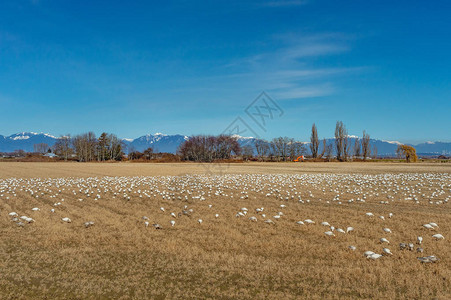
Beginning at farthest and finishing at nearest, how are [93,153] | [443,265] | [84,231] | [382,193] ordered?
[93,153] < [382,193] < [84,231] < [443,265]

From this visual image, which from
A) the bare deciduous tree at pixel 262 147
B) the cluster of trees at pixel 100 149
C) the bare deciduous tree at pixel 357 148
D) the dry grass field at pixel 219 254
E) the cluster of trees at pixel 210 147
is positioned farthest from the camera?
the bare deciduous tree at pixel 262 147

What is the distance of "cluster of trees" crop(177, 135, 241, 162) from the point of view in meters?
90.6

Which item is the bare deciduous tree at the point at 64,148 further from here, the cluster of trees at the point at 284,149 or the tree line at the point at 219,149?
the cluster of trees at the point at 284,149

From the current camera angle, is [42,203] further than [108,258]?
Yes

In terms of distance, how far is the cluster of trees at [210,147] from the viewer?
90.6 meters

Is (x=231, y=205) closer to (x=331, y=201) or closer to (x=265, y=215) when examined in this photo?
(x=265, y=215)

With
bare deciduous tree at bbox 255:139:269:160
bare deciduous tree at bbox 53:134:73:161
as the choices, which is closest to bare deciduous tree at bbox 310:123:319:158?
bare deciduous tree at bbox 255:139:269:160

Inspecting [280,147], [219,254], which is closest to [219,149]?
[280,147]

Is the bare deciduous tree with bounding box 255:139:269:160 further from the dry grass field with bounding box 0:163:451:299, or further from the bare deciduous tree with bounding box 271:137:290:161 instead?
the dry grass field with bounding box 0:163:451:299

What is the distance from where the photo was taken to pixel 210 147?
306ft

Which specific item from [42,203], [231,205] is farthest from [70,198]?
[231,205]

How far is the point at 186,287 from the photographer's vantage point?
5156 millimetres

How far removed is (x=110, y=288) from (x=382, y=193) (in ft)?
51.5

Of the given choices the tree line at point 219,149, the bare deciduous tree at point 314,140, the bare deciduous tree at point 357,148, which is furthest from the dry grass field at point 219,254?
the bare deciduous tree at point 357,148
